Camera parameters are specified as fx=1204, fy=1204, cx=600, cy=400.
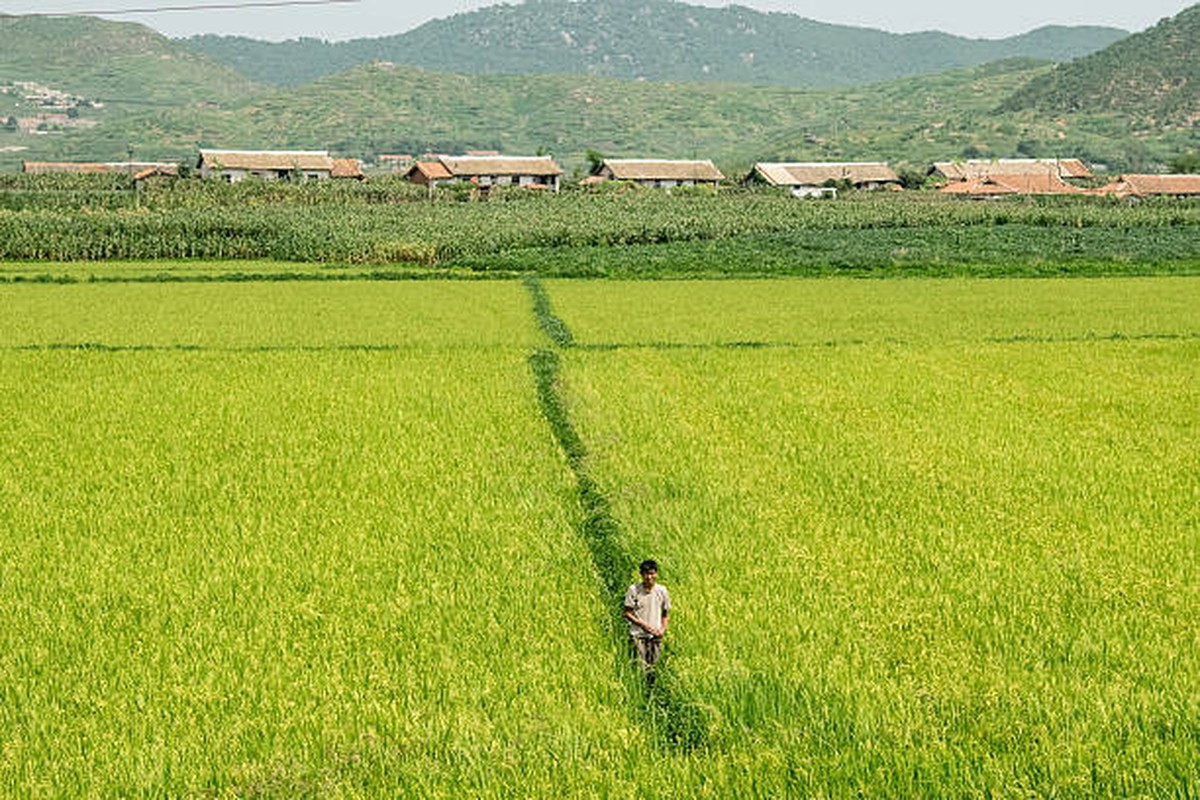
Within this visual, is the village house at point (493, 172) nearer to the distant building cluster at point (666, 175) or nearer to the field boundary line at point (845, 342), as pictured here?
the distant building cluster at point (666, 175)

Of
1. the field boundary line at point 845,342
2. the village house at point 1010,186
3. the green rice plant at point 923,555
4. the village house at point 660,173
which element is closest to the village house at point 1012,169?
the village house at point 1010,186

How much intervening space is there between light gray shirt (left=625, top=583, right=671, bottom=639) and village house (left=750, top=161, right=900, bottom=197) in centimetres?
10522

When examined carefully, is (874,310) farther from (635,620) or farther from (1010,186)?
(1010,186)

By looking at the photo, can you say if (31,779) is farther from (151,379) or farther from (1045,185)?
(1045,185)

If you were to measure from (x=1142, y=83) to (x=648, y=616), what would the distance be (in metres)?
200

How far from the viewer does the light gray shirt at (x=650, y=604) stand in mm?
7863

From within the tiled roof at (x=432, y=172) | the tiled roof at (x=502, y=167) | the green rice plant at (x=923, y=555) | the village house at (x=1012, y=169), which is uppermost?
the village house at (x=1012, y=169)

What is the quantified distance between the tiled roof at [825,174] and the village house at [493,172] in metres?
20.2

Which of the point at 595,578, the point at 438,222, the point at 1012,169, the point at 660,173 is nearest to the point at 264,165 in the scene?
the point at 660,173

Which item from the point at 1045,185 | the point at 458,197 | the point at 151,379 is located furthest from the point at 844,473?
the point at 1045,185

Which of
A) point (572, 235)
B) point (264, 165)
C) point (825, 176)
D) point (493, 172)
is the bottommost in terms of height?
point (264, 165)

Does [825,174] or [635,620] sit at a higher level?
[635,620]

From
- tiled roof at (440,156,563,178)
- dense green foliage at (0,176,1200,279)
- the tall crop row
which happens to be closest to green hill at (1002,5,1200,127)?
tiled roof at (440,156,563,178)

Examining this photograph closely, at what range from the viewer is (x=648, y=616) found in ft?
25.8
